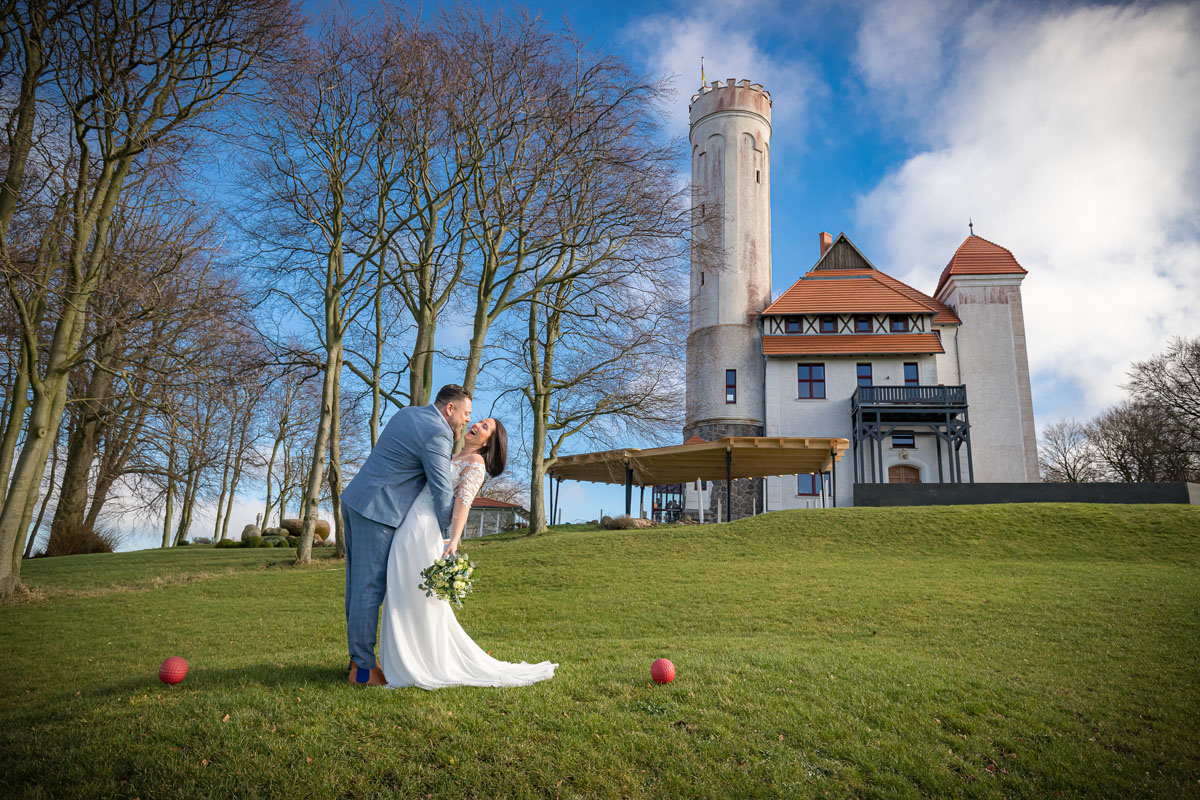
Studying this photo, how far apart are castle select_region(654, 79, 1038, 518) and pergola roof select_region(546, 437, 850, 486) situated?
273 centimetres

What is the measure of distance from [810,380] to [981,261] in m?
10.9

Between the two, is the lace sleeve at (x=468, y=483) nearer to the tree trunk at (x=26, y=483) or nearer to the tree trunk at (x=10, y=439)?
the tree trunk at (x=26, y=483)

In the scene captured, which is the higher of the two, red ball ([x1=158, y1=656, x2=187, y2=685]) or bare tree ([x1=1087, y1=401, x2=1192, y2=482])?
bare tree ([x1=1087, y1=401, x2=1192, y2=482])

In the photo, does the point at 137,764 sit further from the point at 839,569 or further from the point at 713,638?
the point at 839,569

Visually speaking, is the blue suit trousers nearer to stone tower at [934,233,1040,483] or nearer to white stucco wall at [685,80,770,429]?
white stucco wall at [685,80,770,429]

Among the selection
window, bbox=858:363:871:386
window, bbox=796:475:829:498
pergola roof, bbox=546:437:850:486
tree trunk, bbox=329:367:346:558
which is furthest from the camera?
window, bbox=858:363:871:386

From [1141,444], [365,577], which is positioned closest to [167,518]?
[365,577]

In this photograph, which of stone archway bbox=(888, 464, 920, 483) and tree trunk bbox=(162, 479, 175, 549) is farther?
stone archway bbox=(888, 464, 920, 483)

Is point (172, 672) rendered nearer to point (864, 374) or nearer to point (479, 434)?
point (479, 434)

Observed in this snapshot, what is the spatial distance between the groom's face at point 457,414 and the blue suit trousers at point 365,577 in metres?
0.88

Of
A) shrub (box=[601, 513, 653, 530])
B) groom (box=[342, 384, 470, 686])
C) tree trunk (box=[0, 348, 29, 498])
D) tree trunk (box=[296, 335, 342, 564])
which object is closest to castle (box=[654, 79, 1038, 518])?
shrub (box=[601, 513, 653, 530])

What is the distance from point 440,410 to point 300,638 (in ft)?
19.4

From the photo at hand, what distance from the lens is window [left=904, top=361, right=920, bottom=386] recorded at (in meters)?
33.3

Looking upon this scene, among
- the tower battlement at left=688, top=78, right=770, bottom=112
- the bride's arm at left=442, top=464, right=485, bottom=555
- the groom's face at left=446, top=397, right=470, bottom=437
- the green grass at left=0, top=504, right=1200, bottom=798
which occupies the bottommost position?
the green grass at left=0, top=504, right=1200, bottom=798
